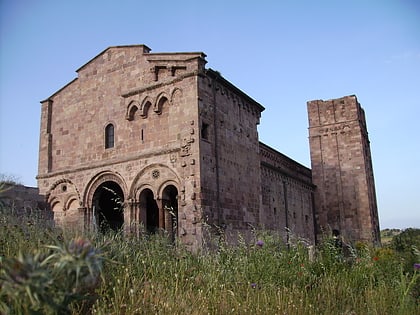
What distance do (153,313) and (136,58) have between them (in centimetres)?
1289

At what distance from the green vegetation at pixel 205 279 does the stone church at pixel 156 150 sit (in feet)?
16.4

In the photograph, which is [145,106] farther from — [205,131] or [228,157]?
[228,157]

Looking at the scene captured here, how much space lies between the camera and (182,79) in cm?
1416

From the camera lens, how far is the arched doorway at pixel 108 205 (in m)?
16.3

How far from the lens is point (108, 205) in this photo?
18125mm

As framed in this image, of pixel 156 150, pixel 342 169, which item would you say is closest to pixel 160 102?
pixel 156 150

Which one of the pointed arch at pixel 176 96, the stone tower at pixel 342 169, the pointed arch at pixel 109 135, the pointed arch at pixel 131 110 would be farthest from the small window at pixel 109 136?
the stone tower at pixel 342 169

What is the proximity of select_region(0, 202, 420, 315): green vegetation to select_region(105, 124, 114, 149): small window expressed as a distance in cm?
878

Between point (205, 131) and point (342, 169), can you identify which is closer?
point (205, 131)

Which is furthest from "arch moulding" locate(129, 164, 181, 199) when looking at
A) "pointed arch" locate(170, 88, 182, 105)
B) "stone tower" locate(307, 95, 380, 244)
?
"stone tower" locate(307, 95, 380, 244)

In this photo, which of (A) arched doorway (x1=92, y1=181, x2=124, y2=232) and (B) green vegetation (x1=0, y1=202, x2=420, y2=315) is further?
(A) arched doorway (x1=92, y1=181, x2=124, y2=232)

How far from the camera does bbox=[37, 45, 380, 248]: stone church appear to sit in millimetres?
13562

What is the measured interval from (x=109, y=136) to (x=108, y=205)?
3.59 m

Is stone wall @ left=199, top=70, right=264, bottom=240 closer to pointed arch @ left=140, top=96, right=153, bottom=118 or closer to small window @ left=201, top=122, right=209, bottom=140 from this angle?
small window @ left=201, top=122, right=209, bottom=140
